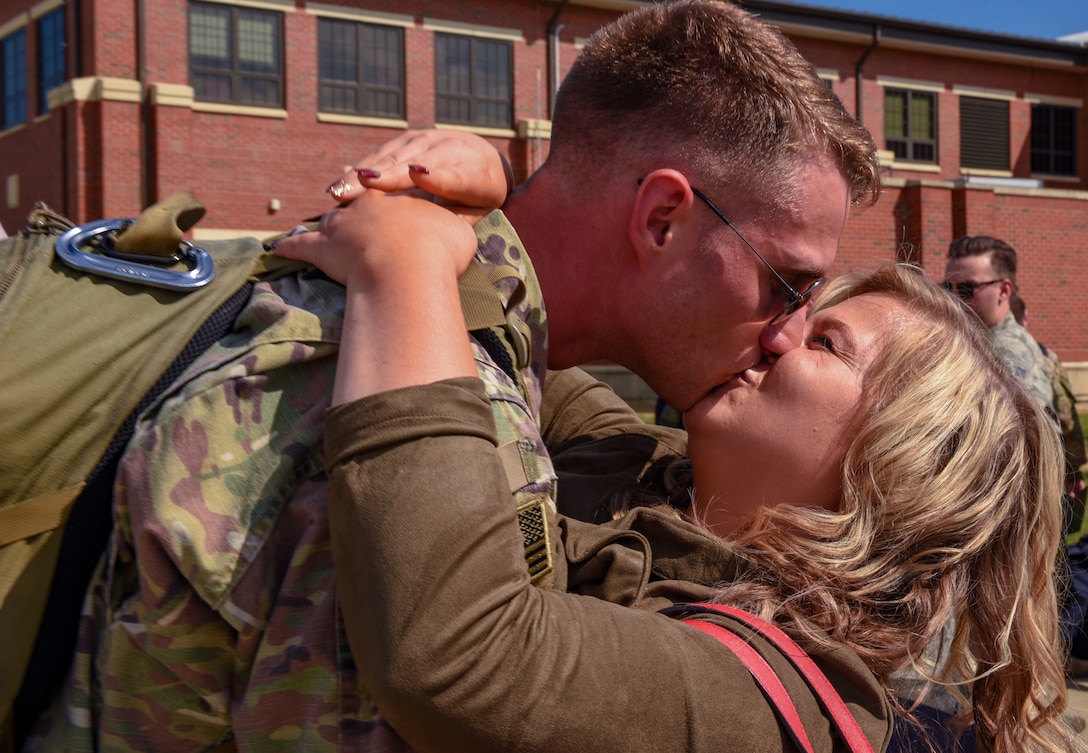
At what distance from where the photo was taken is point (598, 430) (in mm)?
2838

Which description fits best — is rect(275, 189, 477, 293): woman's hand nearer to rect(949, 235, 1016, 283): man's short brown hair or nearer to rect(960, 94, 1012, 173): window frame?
rect(949, 235, 1016, 283): man's short brown hair

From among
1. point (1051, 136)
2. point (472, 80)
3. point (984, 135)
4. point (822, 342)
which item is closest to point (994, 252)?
point (822, 342)

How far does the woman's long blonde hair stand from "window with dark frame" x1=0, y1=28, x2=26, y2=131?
2345cm

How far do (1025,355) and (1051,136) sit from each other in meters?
26.6

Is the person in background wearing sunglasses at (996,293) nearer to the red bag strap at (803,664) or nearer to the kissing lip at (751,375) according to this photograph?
the kissing lip at (751,375)

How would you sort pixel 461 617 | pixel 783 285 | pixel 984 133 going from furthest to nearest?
pixel 984 133
pixel 783 285
pixel 461 617

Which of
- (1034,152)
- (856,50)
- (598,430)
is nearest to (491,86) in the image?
(856,50)

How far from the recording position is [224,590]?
142 cm

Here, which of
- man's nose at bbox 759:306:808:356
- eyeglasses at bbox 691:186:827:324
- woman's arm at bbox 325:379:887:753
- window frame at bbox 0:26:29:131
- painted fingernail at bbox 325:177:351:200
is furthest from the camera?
window frame at bbox 0:26:29:131

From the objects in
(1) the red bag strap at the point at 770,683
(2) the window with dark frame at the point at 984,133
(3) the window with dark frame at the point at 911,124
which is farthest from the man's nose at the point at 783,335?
(2) the window with dark frame at the point at 984,133

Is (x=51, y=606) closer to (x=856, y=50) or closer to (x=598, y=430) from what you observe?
(x=598, y=430)

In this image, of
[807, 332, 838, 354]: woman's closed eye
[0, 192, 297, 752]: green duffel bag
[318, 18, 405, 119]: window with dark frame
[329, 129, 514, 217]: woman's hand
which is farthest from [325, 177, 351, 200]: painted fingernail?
[318, 18, 405, 119]: window with dark frame

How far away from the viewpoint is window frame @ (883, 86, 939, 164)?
27.1 m

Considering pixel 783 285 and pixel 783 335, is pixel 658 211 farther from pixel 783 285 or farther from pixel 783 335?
pixel 783 335
